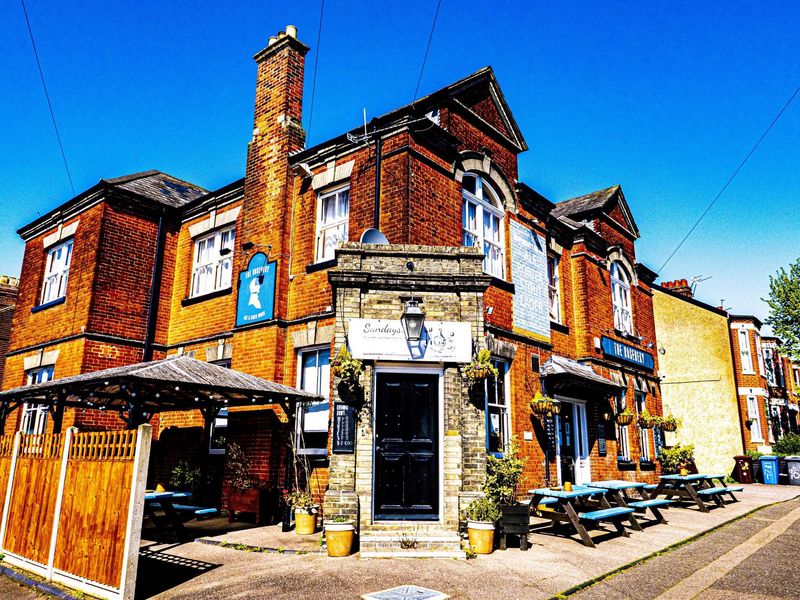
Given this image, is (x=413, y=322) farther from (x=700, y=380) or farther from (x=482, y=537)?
(x=700, y=380)

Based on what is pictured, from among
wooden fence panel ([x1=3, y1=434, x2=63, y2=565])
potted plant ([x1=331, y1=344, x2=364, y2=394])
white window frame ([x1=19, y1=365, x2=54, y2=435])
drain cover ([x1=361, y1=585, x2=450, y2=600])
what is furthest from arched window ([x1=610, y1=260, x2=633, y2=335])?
white window frame ([x1=19, y1=365, x2=54, y2=435])

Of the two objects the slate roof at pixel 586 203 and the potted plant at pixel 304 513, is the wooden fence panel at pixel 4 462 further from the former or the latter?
the slate roof at pixel 586 203

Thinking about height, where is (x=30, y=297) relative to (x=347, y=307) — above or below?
above

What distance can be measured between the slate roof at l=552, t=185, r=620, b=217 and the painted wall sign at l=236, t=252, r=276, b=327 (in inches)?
397

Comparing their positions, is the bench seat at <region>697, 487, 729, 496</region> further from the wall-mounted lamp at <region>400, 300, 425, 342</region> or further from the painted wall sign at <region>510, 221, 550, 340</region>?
the wall-mounted lamp at <region>400, 300, 425, 342</region>

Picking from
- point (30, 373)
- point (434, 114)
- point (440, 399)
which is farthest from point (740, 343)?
point (30, 373)

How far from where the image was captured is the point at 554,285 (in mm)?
15234

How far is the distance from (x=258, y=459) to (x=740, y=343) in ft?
76.9

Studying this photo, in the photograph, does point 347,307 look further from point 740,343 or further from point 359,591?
point 740,343

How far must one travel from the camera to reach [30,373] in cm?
1492

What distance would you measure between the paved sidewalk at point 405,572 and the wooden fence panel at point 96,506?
71 cm

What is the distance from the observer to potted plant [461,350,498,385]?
8.74m

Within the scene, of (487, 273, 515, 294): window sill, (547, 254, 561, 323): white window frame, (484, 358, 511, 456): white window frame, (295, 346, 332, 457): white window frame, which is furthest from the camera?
(547, 254, 561, 323): white window frame

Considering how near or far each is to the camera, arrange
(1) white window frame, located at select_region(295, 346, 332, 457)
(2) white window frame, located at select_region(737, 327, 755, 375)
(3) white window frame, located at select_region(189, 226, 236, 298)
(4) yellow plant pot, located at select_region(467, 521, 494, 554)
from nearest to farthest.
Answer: (4) yellow plant pot, located at select_region(467, 521, 494, 554) → (1) white window frame, located at select_region(295, 346, 332, 457) → (3) white window frame, located at select_region(189, 226, 236, 298) → (2) white window frame, located at select_region(737, 327, 755, 375)
